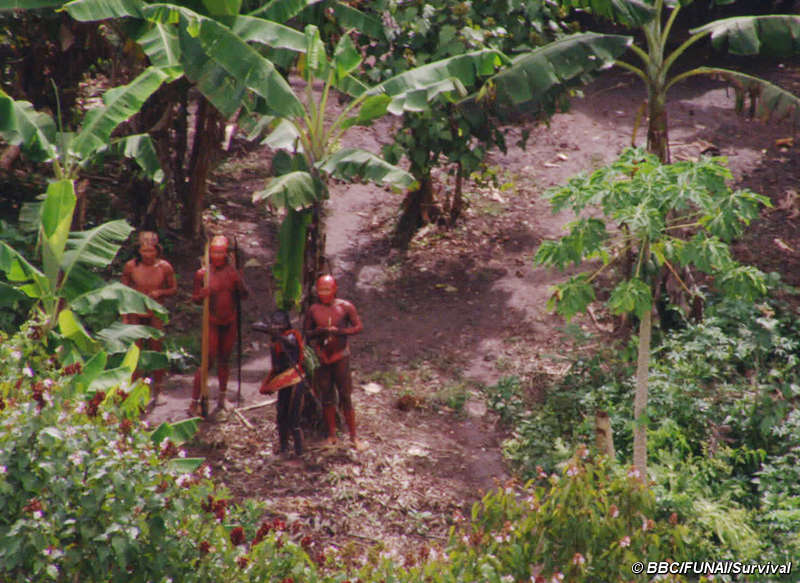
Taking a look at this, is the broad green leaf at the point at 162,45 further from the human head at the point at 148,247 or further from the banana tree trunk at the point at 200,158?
the banana tree trunk at the point at 200,158

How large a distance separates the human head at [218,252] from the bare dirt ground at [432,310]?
4.84 ft

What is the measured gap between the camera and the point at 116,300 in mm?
7867

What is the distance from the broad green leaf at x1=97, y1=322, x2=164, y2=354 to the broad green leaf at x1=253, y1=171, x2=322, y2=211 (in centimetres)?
154

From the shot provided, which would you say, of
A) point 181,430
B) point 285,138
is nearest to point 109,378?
point 181,430

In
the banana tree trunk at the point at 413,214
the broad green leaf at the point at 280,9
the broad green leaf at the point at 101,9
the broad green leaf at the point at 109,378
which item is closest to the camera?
the broad green leaf at the point at 109,378

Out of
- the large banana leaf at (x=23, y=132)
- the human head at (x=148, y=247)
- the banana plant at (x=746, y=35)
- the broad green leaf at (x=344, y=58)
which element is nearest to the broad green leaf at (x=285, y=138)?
the broad green leaf at (x=344, y=58)

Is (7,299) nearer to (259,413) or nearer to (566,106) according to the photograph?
(259,413)

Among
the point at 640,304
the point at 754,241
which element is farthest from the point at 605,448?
the point at 754,241

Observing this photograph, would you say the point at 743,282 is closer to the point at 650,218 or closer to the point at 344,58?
the point at 650,218

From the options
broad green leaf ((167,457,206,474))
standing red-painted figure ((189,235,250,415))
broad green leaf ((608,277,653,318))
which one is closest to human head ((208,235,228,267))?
standing red-painted figure ((189,235,250,415))

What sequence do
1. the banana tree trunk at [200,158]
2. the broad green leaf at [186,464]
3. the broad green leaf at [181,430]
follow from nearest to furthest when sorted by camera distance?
1. the broad green leaf at [186,464]
2. the broad green leaf at [181,430]
3. the banana tree trunk at [200,158]

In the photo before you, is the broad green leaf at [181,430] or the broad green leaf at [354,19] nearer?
the broad green leaf at [181,430]

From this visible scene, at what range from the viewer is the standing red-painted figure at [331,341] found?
26.4 feet

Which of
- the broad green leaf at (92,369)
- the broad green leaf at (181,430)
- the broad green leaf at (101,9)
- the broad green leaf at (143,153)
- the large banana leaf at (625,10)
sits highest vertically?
the broad green leaf at (101,9)
